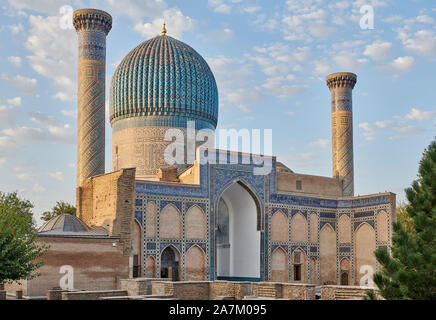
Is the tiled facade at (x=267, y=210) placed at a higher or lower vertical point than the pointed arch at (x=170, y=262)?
higher

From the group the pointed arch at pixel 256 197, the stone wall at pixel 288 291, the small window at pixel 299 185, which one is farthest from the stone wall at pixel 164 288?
the small window at pixel 299 185

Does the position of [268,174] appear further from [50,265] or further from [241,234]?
[50,265]

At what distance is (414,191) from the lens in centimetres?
720

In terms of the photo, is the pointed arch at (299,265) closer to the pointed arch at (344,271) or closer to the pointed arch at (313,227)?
the pointed arch at (313,227)

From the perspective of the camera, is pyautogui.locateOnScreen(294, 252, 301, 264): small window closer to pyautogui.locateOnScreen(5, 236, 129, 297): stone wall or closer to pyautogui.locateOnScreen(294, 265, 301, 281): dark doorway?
pyautogui.locateOnScreen(294, 265, 301, 281): dark doorway

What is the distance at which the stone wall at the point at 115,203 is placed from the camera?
1634cm

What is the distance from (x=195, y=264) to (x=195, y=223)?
134 centimetres

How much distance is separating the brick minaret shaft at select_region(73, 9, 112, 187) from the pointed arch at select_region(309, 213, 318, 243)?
26.6ft

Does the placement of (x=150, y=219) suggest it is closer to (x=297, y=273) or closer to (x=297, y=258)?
(x=297, y=258)

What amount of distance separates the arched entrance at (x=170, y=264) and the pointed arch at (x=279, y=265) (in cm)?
388

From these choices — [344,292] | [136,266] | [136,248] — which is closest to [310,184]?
[136,248]

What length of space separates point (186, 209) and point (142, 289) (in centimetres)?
569

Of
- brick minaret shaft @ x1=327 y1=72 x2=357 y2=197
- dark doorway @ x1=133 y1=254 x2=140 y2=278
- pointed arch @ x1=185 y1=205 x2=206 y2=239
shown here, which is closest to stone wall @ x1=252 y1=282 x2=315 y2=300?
dark doorway @ x1=133 y1=254 x2=140 y2=278
